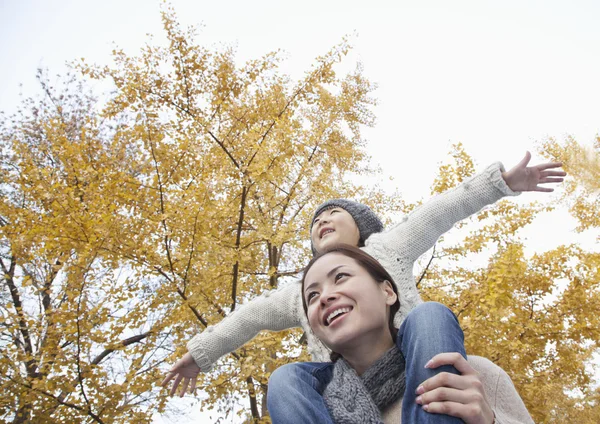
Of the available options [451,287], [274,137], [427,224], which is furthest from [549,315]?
[274,137]

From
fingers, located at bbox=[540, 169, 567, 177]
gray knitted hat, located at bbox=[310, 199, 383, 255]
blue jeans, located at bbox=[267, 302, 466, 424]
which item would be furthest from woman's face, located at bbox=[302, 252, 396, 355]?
fingers, located at bbox=[540, 169, 567, 177]

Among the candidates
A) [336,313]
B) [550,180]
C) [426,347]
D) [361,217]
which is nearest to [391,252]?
[361,217]

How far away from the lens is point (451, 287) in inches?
167

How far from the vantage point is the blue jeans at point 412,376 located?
2.76 ft

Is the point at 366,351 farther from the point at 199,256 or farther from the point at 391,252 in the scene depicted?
the point at 199,256

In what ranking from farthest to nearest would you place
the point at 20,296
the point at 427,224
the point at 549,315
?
the point at 20,296 < the point at 549,315 < the point at 427,224

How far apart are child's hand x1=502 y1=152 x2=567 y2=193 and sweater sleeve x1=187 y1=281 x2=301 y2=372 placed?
1112 millimetres

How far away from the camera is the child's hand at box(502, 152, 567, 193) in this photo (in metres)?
1.67

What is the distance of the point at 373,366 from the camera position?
104 cm

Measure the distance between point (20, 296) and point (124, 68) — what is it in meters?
4.05

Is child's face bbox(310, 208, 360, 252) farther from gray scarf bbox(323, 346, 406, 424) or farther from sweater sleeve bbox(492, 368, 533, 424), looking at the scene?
sweater sleeve bbox(492, 368, 533, 424)

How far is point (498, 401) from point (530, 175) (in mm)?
1098

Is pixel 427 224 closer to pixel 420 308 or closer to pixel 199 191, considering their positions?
pixel 420 308

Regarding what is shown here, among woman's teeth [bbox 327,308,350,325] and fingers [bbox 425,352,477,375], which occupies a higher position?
woman's teeth [bbox 327,308,350,325]
